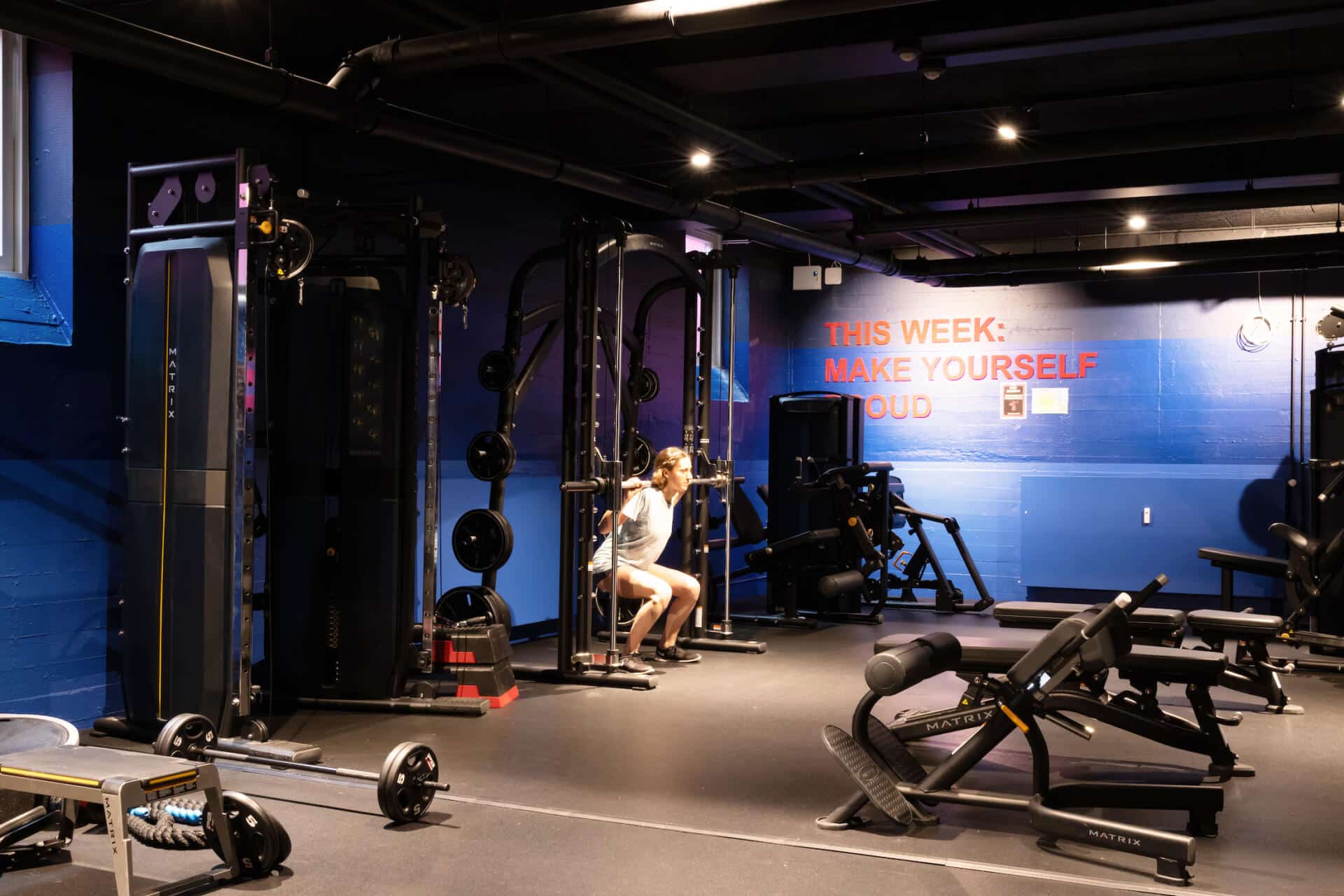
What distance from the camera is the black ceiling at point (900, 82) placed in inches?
212

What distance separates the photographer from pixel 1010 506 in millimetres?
A: 10969

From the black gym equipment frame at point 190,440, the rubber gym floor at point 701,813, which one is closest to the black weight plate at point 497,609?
the rubber gym floor at point 701,813

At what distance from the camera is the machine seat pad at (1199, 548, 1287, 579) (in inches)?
306

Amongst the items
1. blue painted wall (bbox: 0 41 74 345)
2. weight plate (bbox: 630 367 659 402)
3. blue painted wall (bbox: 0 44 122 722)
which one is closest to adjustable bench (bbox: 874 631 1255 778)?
weight plate (bbox: 630 367 659 402)

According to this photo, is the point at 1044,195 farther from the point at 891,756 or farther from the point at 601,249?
the point at 891,756

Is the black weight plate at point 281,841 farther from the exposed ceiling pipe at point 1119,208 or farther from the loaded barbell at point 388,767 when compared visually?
the exposed ceiling pipe at point 1119,208

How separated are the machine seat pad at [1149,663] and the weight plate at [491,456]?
272 centimetres

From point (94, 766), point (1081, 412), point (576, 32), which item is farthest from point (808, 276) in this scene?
point (94, 766)

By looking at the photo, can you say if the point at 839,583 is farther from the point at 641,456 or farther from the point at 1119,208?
the point at 1119,208

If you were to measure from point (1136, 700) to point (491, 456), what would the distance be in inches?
131

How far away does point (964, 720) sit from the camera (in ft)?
13.8

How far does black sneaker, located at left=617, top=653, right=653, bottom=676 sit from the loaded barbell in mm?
2413

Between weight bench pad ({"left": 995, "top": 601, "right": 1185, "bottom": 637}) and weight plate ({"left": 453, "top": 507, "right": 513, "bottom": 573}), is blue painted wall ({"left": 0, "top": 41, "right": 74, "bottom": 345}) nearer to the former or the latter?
weight plate ({"left": 453, "top": 507, "right": 513, "bottom": 573})

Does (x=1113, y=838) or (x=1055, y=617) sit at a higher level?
(x=1055, y=617)
